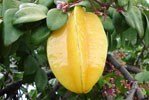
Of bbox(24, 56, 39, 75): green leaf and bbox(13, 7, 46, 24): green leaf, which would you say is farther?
bbox(24, 56, 39, 75): green leaf

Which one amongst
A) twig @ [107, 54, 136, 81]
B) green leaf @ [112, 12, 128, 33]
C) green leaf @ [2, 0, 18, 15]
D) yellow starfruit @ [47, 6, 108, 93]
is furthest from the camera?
twig @ [107, 54, 136, 81]

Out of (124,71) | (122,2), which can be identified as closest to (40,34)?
(122,2)

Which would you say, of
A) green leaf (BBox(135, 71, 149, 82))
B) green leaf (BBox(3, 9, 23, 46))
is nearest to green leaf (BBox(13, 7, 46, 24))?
green leaf (BBox(3, 9, 23, 46))

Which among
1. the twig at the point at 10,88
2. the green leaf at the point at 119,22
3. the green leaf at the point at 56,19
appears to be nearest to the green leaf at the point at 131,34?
the green leaf at the point at 119,22

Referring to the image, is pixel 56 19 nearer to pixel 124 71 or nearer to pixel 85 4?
pixel 85 4

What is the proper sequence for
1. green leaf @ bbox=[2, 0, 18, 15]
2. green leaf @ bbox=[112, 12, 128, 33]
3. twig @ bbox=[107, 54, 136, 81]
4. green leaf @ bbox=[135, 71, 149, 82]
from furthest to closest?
1. green leaf @ bbox=[135, 71, 149, 82]
2. twig @ bbox=[107, 54, 136, 81]
3. green leaf @ bbox=[112, 12, 128, 33]
4. green leaf @ bbox=[2, 0, 18, 15]

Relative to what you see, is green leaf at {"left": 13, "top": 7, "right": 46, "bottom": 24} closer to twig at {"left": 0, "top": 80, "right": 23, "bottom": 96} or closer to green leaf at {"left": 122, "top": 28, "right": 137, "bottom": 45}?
green leaf at {"left": 122, "top": 28, "right": 137, "bottom": 45}

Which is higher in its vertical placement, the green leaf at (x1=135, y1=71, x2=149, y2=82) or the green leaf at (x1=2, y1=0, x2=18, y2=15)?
the green leaf at (x1=2, y1=0, x2=18, y2=15)

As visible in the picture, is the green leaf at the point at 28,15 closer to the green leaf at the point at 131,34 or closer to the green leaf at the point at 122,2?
the green leaf at the point at 122,2
